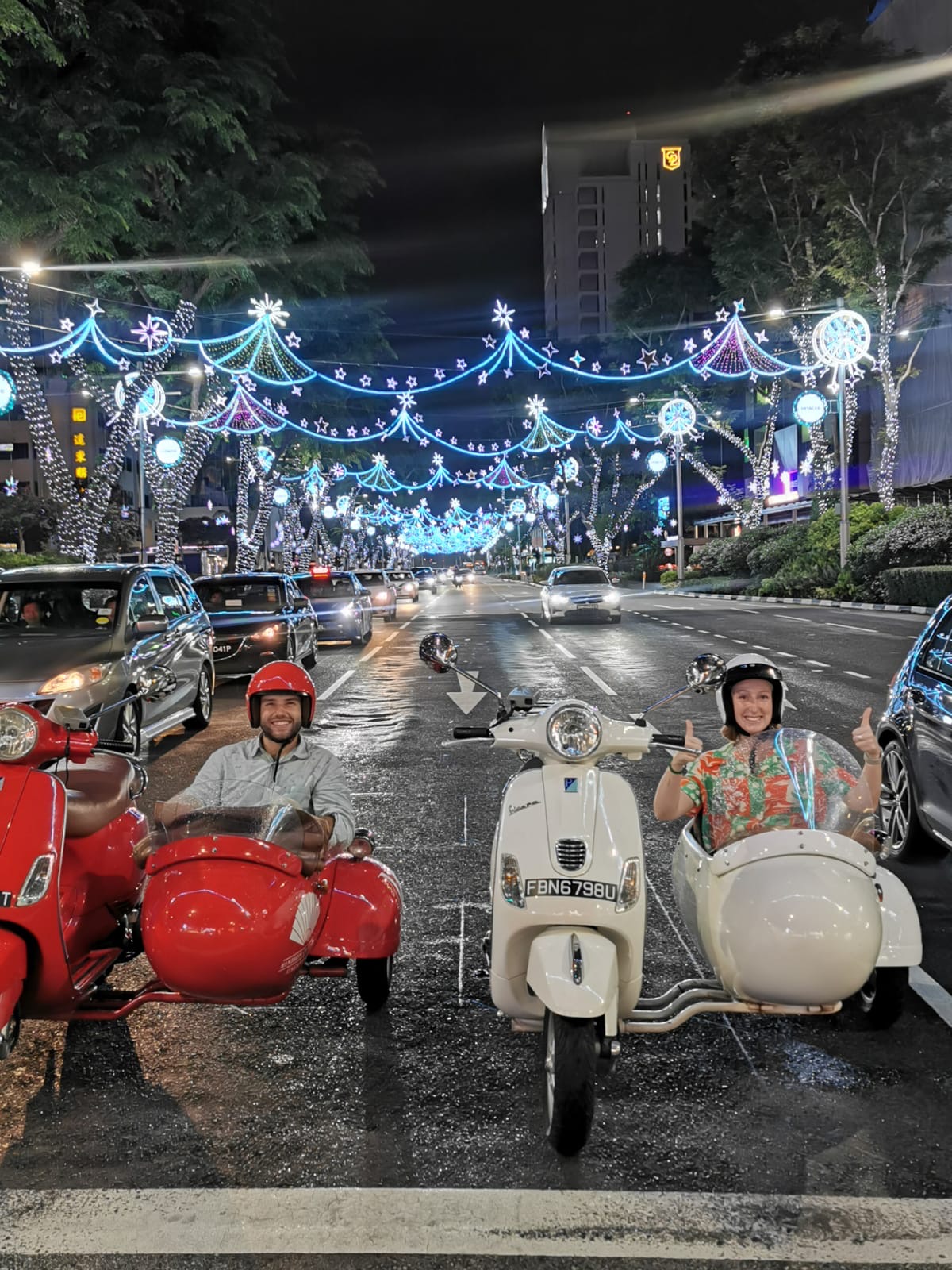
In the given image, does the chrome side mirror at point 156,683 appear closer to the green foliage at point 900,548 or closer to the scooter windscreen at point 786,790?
the scooter windscreen at point 786,790

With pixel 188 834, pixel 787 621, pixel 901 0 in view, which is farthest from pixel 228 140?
pixel 901 0

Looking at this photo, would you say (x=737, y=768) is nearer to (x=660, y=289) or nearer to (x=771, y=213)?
(x=771, y=213)

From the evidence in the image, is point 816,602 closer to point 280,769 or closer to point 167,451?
point 167,451

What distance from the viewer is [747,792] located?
444cm

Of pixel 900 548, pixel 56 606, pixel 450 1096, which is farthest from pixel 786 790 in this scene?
pixel 900 548

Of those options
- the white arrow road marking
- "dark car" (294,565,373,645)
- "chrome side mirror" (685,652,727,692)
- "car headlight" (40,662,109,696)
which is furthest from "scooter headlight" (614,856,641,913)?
"dark car" (294,565,373,645)

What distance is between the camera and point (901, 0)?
47.1 metres

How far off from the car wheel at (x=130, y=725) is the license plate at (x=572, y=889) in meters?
6.98

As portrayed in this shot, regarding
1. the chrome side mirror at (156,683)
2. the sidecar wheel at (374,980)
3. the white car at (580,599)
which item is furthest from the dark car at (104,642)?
the white car at (580,599)

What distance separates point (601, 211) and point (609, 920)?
7400 inches

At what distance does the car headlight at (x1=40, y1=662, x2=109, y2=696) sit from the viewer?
9750 millimetres

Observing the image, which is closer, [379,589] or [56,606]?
[56,606]

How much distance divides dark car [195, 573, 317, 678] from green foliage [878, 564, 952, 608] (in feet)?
59.8

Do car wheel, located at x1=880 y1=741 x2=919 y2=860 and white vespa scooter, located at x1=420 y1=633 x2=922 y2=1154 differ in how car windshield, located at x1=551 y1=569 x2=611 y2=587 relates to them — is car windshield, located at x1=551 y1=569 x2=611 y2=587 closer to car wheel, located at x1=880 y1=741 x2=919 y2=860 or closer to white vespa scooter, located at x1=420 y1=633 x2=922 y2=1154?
car wheel, located at x1=880 y1=741 x2=919 y2=860
